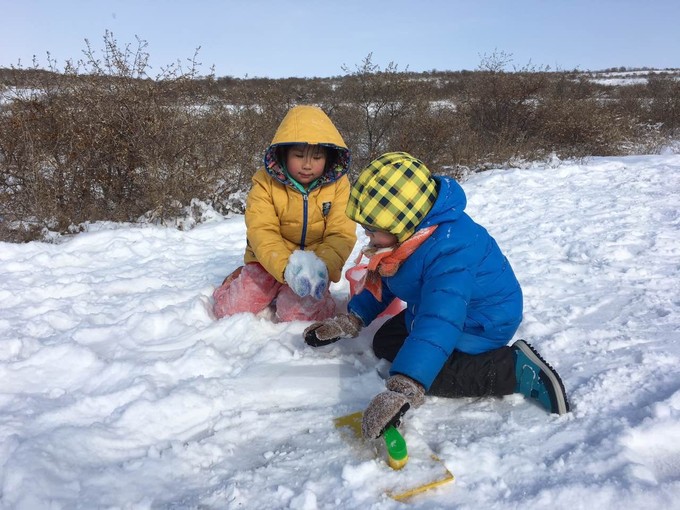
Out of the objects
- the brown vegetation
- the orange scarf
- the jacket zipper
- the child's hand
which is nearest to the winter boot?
the orange scarf

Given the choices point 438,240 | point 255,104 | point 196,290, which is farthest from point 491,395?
point 255,104

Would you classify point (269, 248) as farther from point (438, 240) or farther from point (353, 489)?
point (353, 489)

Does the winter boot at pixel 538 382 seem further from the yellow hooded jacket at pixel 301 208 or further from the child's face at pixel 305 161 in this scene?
the child's face at pixel 305 161

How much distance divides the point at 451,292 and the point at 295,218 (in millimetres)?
1300

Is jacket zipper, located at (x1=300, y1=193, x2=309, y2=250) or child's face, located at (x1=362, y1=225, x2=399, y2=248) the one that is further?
jacket zipper, located at (x1=300, y1=193, x2=309, y2=250)

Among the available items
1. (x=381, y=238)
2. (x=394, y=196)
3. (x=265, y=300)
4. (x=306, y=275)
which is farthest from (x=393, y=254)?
(x=265, y=300)

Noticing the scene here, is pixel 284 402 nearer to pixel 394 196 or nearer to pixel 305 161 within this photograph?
pixel 394 196

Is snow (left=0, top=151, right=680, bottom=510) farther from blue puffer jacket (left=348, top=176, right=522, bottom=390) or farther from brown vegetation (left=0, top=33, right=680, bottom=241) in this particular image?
brown vegetation (left=0, top=33, right=680, bottom=241)

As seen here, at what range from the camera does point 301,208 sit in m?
2.62

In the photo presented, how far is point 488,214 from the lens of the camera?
15.3 feet

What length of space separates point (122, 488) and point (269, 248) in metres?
1.36

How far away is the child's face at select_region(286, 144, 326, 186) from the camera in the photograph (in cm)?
249

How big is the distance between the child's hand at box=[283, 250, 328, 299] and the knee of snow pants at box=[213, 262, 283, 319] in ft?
1.13

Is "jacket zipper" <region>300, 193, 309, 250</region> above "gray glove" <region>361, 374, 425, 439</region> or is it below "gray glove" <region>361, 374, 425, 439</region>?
above
